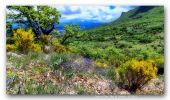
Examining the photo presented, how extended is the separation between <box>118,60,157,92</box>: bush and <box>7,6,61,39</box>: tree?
0.95 meters

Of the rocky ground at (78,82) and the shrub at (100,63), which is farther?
the shrub at (100,63)

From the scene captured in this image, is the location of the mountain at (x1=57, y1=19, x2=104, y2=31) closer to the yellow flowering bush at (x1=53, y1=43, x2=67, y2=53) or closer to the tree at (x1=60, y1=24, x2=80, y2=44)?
the tree at (x1=60, y1=24, x2=80, y2=44)

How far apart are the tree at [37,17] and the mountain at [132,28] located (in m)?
0.42

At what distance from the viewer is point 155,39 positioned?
6.45 metres

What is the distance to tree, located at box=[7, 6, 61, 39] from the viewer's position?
637cm

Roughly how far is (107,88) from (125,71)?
284mm

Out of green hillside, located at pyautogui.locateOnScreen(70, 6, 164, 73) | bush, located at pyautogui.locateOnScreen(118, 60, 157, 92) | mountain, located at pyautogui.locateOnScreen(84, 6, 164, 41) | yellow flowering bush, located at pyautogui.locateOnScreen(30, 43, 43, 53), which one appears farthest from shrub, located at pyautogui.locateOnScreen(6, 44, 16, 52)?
bush, located at pyautogui.locateOnScreen(118, 60, 157, 92)

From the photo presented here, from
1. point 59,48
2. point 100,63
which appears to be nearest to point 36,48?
point 59,48

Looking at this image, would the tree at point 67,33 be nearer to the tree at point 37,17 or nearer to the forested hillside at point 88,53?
the forested hillside at point 88,53

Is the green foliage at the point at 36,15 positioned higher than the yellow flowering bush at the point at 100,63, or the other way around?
the green foliage at the point at 36,15

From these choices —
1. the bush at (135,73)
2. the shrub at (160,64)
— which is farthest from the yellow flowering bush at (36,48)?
the shrub at (160,64)

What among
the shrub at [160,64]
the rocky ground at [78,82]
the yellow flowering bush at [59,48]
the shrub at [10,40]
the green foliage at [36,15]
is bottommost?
the rocky ground at [78,82]

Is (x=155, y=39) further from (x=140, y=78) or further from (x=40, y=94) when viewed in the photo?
(x=40, y=94)

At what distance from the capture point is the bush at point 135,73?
6387 mm
